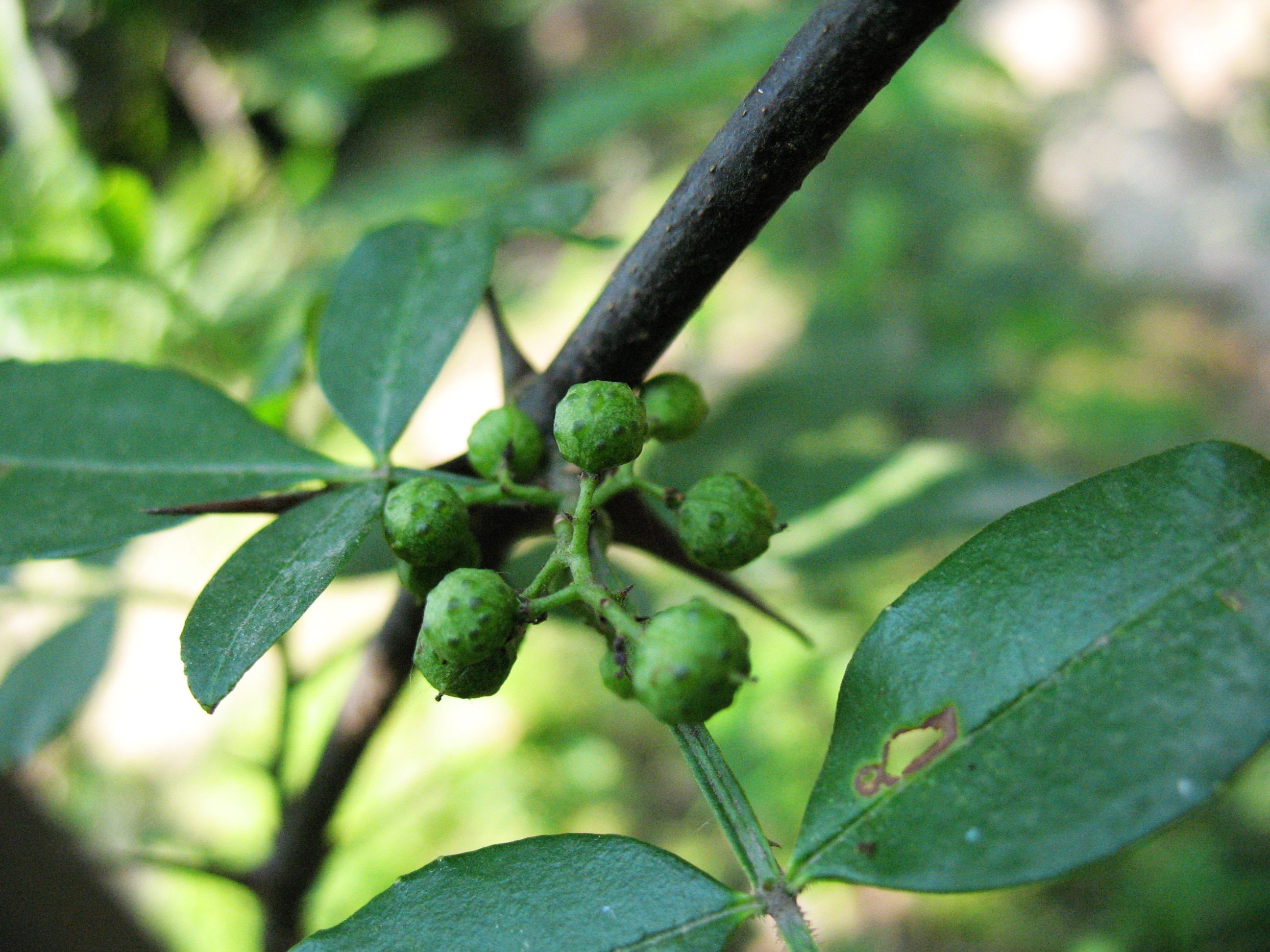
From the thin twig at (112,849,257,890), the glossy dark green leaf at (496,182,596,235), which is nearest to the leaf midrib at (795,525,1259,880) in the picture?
the glossy dark green leaf at (496,182,596,235)

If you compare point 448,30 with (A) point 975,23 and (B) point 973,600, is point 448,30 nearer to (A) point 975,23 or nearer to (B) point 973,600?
(A) point 975,23

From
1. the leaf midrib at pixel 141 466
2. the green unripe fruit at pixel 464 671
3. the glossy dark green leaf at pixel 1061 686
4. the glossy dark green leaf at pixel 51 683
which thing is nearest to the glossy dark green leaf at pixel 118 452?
the leaf midrib at pixel 141 466

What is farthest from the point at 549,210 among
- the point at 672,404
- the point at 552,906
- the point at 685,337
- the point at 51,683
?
the point at 685,337

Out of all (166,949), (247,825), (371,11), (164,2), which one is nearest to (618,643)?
(166,949)

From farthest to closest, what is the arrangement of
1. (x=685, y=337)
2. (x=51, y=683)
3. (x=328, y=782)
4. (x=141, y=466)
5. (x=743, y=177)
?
(x=685, y=337) < (x=51, y=683) < (x=328, y=782) < (x=141, y=466) < (x=743, y=177)

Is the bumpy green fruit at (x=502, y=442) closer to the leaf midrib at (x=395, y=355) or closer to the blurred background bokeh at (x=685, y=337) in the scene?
the leaf midrib at (x=395, y=355)

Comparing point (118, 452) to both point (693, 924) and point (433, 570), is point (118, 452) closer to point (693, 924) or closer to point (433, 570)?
point (433, 570)
